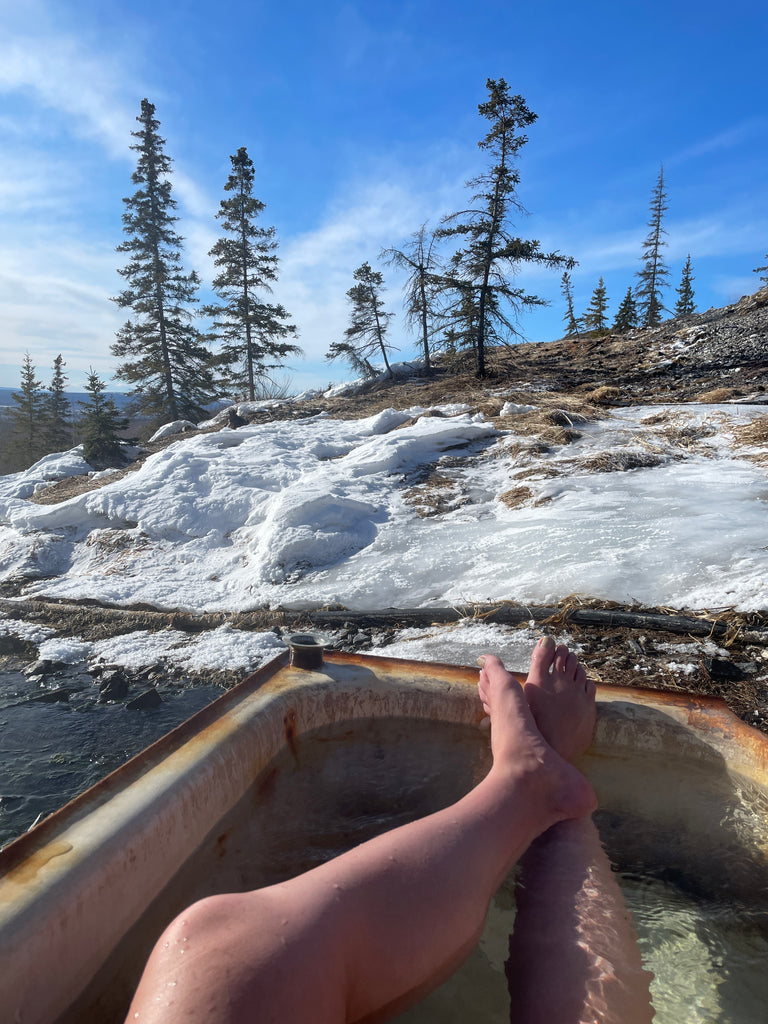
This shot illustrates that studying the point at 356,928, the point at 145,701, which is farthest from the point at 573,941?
the point at 145,701

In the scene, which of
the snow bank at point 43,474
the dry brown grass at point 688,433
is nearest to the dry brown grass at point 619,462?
the dry brown grass at point 688,433

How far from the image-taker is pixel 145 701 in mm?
2492

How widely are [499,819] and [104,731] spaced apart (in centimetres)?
182

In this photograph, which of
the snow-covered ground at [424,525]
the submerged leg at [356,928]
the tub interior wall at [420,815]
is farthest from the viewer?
the snow-covered ground at [424,525]

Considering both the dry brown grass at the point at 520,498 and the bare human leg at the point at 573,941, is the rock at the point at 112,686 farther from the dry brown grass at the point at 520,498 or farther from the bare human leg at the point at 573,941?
the dry brown grass at the point at 520,498

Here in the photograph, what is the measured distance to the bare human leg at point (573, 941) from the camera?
3.06 feet

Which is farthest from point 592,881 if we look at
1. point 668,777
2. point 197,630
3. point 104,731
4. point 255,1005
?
point 197,630

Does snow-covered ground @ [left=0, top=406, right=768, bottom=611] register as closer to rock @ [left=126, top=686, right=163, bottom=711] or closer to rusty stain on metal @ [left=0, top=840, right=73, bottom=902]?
rock @ [left=126, top=686, right=163, bottom=711]

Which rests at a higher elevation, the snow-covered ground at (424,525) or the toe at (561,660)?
the snow-covered ground at (424,525)

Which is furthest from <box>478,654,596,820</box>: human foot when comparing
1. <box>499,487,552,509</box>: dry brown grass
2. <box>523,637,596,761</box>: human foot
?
<box>499,487,552,509</box>: dry brown grass

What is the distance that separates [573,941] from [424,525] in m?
3.21

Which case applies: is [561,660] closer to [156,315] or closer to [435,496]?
[435,496]

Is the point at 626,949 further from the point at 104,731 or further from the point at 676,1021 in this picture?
the point at 104,731

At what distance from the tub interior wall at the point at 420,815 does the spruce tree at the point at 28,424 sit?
2960 centimetres
